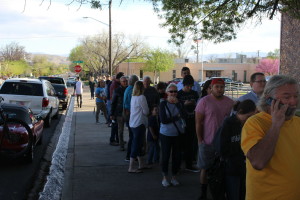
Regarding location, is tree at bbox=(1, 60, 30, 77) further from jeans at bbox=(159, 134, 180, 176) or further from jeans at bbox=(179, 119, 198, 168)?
jeans at bbox=(159, 134, 180, 176)

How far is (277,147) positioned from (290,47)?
16712 millimetres

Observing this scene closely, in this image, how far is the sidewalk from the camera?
18.5 ft

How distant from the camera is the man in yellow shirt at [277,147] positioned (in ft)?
7.88

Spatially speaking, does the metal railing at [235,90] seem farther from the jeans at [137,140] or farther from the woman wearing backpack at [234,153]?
the woman wearing backpack at [234,153]

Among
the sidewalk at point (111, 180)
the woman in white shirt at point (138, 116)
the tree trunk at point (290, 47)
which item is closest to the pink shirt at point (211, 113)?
the sidewalk at point (111, 180)

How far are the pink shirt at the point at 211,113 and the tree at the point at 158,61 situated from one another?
207 ft

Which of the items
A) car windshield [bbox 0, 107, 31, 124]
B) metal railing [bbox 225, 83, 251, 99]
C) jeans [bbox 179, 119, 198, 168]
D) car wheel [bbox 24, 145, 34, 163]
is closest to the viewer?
jeans [bbox 179, 119, 198, 168]

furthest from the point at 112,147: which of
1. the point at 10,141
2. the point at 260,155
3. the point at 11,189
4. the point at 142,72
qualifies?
the point at 142,72

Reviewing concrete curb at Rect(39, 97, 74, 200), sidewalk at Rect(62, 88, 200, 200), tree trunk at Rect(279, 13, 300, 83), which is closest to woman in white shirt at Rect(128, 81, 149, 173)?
sidewalk at Rect(62, 88, 200, 200)

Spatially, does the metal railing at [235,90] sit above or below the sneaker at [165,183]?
above

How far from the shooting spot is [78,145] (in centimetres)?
972

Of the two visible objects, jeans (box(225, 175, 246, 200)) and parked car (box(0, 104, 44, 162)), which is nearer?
jeans (box(225, 175, 246, 200))

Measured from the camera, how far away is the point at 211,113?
516 cm

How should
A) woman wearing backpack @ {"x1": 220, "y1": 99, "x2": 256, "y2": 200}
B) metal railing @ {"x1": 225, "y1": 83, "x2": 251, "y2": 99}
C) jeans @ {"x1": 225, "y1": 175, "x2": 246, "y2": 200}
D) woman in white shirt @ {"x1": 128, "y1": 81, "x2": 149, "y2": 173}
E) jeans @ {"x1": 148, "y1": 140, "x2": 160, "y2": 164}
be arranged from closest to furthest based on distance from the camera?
woman wearing backpack @ {"x1": 220, "y1": 99, "x2": 256, "y2": 200} → jeans @ {"x1": 225, "y1": 175, "x2": 246, "y2": 200} → woman in white shirt @ {"x1": 128, "y1": 81, "x2": 149, "y2": 173} → jeans @ {"x1": 148, "y1": 140, "x2": 160, "y2": 164} → metal railing @ {"x1": 225, "y1": 83, "x2": 251, "y2": 99}
